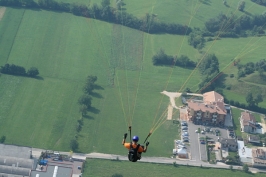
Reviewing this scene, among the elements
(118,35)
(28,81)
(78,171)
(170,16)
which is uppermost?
(170,16)

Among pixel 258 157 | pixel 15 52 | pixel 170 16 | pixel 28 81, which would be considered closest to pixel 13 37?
pixel 15 52

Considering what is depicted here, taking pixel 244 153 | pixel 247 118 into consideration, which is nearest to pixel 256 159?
pixel 244 153

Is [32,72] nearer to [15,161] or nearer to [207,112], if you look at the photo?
[15,161]

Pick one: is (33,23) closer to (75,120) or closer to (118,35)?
(118,35)

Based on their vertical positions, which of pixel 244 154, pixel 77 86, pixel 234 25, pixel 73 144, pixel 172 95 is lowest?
pixel 73 144

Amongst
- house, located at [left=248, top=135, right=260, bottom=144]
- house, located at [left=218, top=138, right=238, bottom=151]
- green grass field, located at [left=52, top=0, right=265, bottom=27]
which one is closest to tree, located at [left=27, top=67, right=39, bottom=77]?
green grass field, located at [left=52, top=0, right=265, bottom=27]
